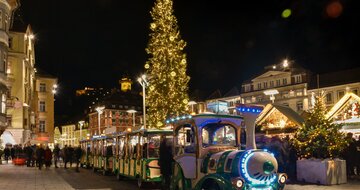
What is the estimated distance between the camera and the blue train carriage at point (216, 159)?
38.9ft

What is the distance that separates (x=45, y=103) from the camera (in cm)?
7362

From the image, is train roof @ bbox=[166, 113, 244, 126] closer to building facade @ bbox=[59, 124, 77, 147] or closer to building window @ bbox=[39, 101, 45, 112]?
building window @ bbox=[39, 101, 45, 112]

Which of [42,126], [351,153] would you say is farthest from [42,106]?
[351,153]

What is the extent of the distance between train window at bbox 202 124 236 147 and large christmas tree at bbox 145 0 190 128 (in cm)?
2350

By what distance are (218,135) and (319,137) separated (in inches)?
309

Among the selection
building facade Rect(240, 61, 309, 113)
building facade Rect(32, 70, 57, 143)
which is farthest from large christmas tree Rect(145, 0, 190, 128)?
building facade Rect(32, 70, 57, 143)

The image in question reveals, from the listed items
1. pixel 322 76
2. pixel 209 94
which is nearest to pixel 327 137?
pixel 322 76

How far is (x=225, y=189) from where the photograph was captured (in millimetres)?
11805

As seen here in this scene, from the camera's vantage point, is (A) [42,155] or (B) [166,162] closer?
(B) [166,162]

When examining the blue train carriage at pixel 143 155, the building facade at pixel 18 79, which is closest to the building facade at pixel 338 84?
the building facade at pixel 18 79

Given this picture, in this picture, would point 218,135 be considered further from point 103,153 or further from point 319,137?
point 103,153

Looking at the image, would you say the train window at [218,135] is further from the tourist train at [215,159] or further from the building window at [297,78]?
the building window at [297,78]

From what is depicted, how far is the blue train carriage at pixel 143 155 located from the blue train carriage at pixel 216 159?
3861 millimetres

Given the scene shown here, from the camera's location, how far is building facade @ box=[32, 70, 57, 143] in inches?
2847
